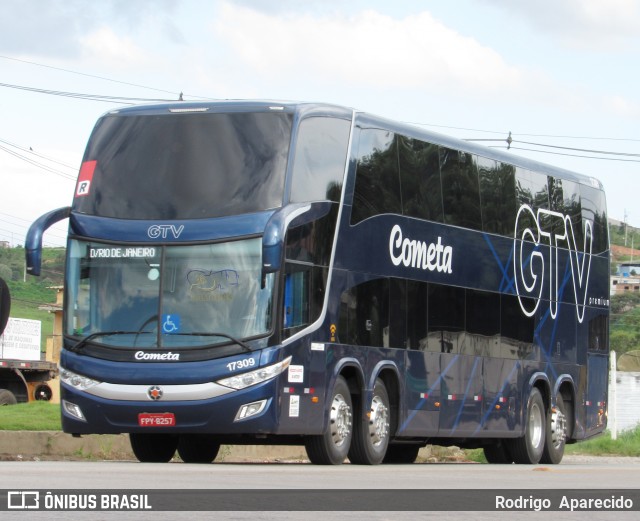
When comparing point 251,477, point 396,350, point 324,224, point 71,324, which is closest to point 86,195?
point 71,324

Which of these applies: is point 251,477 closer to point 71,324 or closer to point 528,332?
point 71,324

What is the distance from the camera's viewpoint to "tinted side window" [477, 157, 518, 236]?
74.7 ft

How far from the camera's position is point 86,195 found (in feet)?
59.9

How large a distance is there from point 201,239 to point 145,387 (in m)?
1.76

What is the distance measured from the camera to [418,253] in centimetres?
2066

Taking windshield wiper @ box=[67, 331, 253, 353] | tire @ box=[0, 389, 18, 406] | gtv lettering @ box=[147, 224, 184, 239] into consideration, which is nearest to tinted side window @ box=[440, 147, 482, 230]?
gtv lettering @ box=[147, 224, 184, 239]

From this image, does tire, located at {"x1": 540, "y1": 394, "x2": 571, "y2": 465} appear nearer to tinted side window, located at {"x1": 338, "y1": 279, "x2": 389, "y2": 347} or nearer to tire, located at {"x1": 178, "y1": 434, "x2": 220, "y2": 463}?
tinted side window, located at {"x1": 338, "y1": 279, "x2": 389, "y2": 347}

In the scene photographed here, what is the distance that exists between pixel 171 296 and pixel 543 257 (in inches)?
349

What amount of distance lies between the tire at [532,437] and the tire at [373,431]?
4.73m

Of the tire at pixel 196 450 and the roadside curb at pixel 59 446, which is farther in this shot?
the roadside curb at pixel 59 446

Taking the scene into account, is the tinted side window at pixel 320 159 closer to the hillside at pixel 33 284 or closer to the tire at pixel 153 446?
the tire at pixel 153 446

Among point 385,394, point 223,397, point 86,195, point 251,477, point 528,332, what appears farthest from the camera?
point 528,332

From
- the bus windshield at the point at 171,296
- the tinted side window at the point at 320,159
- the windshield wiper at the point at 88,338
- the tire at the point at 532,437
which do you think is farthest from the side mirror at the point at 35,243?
the tire at the point at 532,437

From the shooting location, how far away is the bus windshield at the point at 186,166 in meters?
17.6
